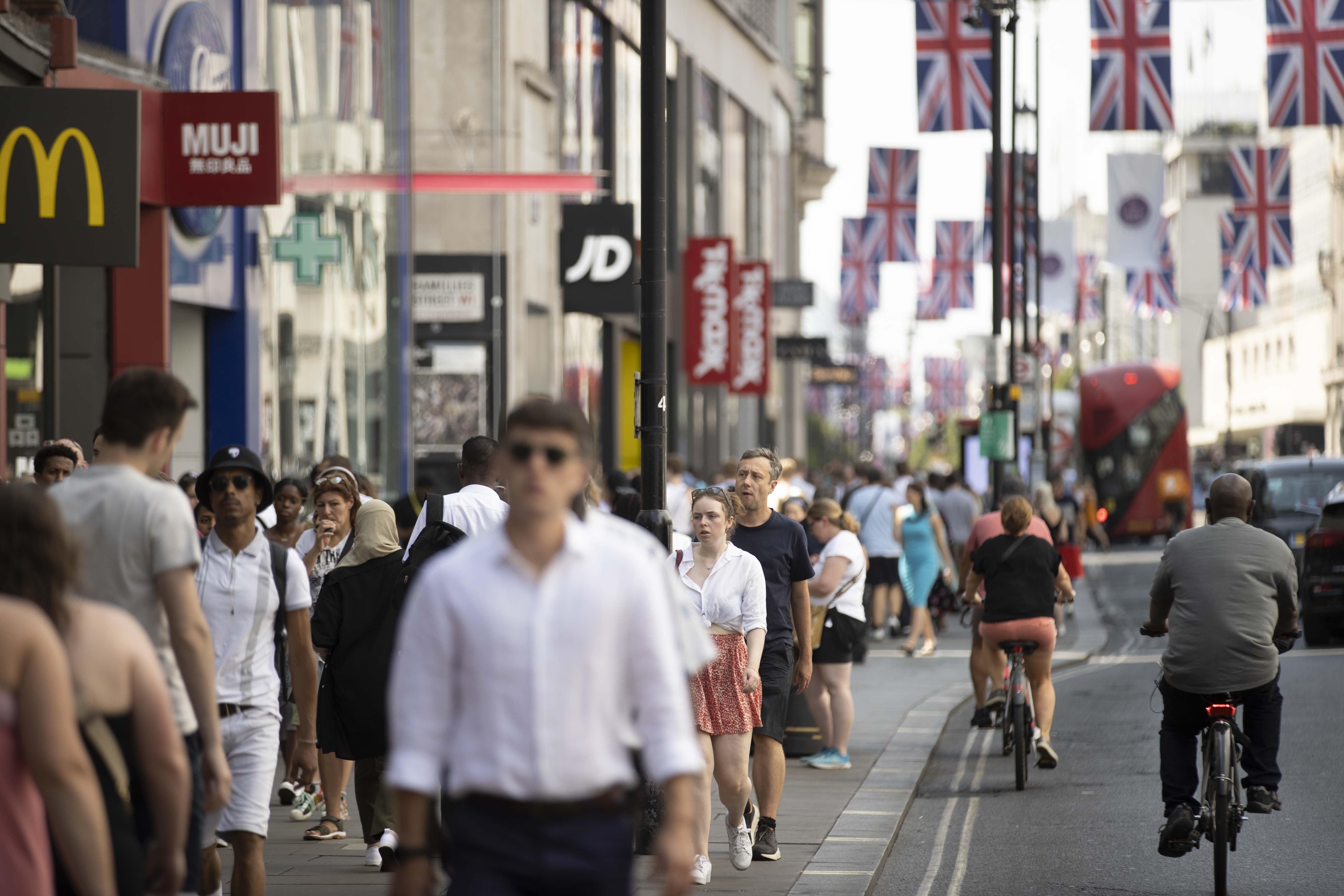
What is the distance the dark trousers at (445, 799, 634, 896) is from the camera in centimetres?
374

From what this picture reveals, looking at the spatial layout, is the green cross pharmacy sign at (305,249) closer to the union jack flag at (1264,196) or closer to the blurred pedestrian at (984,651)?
the blurred pedestrian at (984,651)

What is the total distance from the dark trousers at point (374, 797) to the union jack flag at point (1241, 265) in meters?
36.6

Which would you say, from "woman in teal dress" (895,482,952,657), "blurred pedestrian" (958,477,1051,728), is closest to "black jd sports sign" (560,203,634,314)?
"woman in teal dress" (895,482,952,657)

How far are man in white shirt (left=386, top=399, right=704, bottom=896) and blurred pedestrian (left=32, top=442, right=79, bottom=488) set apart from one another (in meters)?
4.35

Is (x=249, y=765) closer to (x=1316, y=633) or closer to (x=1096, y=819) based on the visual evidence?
(x=1096, y=819)

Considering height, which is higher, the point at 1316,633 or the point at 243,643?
the point at 243,643

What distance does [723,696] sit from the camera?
7875mm

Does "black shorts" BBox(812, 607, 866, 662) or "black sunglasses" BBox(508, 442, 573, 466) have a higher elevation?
"black sunglasses" BBox(508, 442, 573, 466)

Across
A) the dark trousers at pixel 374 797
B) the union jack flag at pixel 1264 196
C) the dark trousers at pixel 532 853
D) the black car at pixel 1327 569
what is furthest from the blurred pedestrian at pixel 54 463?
the union jack flag at pixel 1264 196

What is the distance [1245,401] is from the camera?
108 m

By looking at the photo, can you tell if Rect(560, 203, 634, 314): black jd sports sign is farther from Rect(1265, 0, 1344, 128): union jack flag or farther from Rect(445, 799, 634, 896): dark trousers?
Rect(445, 799, 634, 896): dark trousers

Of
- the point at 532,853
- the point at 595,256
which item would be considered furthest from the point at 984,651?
the point at 595,256

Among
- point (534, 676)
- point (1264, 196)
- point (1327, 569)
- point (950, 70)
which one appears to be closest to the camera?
point (534, 676)

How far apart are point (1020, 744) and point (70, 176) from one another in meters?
6.36
